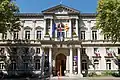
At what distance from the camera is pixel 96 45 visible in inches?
2066

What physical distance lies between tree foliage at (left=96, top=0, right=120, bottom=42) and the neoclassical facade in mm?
10632

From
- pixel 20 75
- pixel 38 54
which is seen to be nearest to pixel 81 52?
pixel 38 54

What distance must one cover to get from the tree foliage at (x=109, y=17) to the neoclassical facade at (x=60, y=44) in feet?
34.9

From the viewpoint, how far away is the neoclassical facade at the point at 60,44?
4978 cm

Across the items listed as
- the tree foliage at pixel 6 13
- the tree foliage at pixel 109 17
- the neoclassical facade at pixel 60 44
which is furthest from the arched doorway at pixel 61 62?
the tree foliage at pixel 6 13

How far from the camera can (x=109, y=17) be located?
124ft

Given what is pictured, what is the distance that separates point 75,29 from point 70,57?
7.51m

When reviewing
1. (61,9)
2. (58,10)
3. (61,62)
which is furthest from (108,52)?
(58,10)

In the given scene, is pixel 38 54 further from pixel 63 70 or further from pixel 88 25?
pixel 88 25

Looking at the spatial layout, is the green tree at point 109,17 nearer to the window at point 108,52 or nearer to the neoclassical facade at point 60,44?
the neoclassical facade at point 60,44

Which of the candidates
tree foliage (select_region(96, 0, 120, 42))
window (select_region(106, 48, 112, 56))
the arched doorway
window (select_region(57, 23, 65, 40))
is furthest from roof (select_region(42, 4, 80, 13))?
tree foliage (select_region(96, 0, 120, 42))

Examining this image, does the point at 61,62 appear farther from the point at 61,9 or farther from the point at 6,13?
the point at 6,13

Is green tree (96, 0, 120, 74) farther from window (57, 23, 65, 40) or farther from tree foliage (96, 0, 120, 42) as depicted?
window (57, 23, 65, 40)

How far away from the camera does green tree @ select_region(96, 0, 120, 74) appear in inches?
1447
